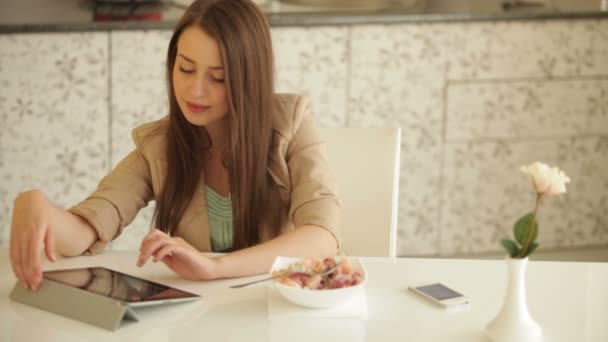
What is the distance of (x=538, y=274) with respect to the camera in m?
1.54

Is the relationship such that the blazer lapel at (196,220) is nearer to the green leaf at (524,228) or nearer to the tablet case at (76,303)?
the tablet case at (76,303)

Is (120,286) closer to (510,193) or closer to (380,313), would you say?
(380,313)

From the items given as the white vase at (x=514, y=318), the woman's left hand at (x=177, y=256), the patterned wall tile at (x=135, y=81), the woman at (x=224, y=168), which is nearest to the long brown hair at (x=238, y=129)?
the woman at (x=224, y=168)

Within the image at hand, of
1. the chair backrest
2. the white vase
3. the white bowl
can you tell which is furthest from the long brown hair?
the white vase

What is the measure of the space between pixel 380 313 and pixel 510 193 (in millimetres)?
2198

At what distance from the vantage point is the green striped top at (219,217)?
1823 millimetres

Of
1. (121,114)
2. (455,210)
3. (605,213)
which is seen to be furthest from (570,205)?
(121,114)

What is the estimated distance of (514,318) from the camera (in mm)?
1239

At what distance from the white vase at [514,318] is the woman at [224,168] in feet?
1.46

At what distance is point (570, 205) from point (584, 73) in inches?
20.7

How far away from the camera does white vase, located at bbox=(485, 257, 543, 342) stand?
123 centimetres

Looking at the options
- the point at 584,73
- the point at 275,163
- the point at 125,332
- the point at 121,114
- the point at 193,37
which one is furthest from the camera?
the point at 584,73

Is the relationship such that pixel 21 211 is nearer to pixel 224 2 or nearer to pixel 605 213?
pixel 224 2

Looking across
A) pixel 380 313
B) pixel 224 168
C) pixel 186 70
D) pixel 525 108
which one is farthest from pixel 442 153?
pixel 380 313
